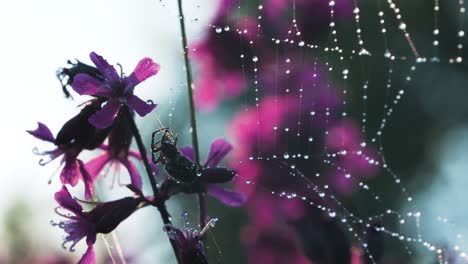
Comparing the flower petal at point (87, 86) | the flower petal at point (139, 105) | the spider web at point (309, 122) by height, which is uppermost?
the spider web at point (309, 122)

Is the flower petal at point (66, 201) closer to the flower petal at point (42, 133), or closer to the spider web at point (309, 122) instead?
the flower petal at point (42, 133)

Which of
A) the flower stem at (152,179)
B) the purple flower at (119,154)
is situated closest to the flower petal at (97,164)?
the purple flower at (119,154)

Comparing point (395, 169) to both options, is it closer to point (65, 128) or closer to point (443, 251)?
point (443, 251)

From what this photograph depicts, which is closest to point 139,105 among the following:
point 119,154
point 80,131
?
point 80,131

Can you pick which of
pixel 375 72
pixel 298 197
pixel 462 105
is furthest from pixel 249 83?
pixel 462 105

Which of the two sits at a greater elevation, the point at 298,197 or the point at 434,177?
the point at 434,177

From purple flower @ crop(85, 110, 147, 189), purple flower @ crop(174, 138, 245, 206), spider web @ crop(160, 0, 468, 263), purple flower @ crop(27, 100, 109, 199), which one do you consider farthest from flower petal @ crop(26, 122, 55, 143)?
spider web @ crop(160, 0, 468, 263)
